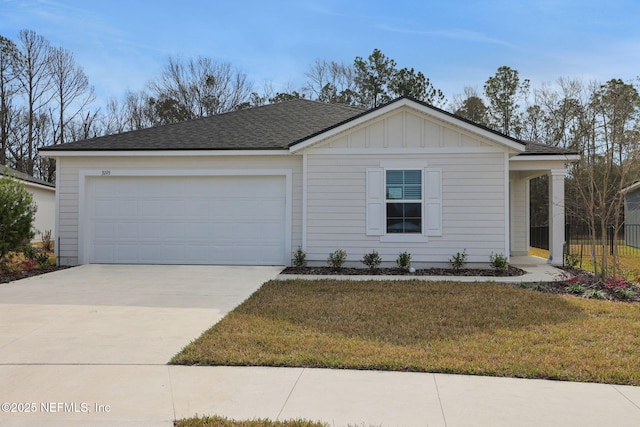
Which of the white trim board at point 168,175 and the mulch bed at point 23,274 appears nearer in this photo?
the mulch bed at point 23,274

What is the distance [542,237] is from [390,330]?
1493cm

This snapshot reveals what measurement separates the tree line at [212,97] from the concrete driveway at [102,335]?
2214 cm

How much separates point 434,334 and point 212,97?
30.2 meters

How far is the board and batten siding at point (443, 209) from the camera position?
11141mm

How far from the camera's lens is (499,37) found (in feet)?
58.6

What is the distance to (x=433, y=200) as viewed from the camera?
11.2m

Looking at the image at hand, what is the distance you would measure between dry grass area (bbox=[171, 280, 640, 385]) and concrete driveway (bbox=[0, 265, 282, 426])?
1.67 ft

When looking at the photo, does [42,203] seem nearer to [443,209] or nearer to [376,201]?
[376,201]

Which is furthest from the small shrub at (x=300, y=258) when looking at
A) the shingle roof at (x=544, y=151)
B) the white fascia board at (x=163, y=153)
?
the shingle roof at (x=544, y=151)

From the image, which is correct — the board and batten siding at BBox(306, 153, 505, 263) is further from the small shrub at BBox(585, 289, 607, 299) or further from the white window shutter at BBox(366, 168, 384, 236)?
the small shrub at BBox(585, 289, 607, 299)

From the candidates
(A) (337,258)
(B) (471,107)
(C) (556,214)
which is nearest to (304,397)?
(A) (337,258)

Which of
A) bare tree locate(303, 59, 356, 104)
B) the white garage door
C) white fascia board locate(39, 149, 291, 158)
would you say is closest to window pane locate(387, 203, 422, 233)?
the white garage door

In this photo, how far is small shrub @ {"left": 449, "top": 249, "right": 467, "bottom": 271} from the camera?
36.3 feet

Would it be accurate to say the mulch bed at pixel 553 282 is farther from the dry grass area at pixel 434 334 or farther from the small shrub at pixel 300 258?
the dry grass area at pixel 434 334
